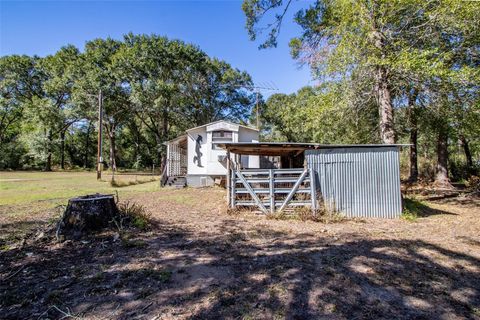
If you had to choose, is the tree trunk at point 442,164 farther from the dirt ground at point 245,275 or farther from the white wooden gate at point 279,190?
the white wooden gate at point 279,190

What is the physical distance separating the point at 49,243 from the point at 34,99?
110ft

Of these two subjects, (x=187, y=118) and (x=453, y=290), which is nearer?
(x=453, y=290)

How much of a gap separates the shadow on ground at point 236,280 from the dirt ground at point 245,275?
0.05ft

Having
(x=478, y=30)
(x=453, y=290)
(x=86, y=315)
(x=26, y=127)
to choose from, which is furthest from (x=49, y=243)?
(x=26, y=127)

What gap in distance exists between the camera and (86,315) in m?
2.28

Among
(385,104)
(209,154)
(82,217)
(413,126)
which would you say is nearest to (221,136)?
(209,154)

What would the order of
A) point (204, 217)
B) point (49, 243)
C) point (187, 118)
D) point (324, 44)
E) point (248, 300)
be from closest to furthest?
point (248, 300) → point (49, 243) → point (204, 217) → point (324, 44) → point (187, 118)

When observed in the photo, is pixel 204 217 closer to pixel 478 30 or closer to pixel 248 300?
pixel 248 300

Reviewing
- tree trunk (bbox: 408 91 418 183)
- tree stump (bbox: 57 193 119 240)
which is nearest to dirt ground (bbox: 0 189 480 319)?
tree stump (bbox: 57 193 119 240)

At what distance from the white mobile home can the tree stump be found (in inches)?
386

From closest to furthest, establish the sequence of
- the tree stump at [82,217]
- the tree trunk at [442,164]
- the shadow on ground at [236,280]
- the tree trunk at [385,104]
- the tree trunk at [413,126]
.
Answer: the shadow on ground at [236,280] → the tree stump at [82,217] → the tree trunk at [385,104] → the tree trunk at [413,126] → the tree trunk at [442,164]

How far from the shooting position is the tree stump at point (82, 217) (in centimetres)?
444

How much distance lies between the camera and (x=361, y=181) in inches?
273

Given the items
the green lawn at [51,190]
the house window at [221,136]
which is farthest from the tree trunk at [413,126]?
the green lawn at [51,190]
